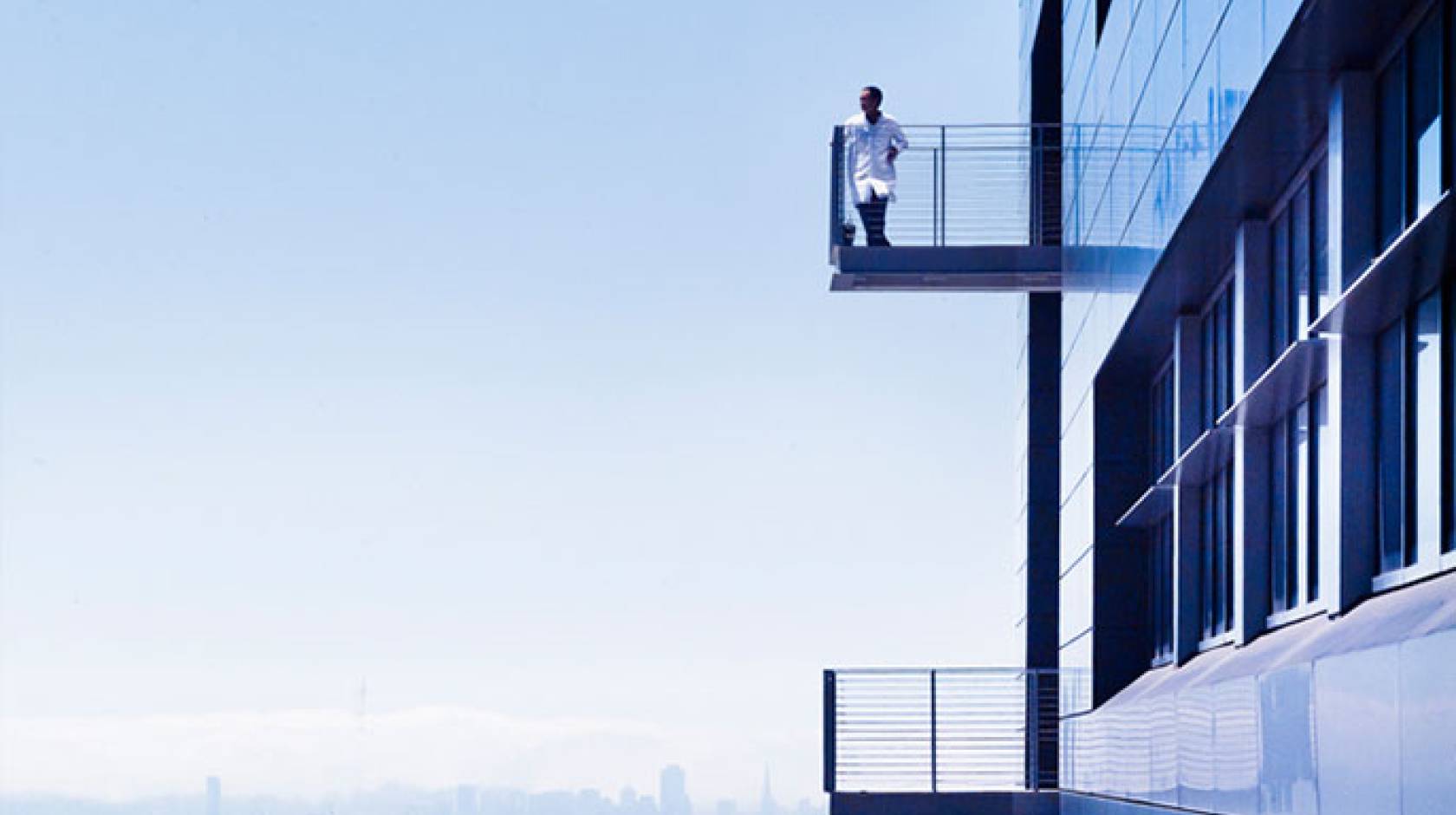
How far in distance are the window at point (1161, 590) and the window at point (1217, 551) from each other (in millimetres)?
1954

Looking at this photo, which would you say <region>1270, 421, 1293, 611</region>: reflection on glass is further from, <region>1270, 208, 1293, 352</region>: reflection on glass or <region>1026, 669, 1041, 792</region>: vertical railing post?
<region>1026, 669, 1041, 792</region>: vertical railing post

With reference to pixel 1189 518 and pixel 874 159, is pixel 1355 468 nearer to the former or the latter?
pixel 1189 518

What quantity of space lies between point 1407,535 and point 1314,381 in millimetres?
2145

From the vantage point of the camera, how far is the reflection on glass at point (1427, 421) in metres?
10.8

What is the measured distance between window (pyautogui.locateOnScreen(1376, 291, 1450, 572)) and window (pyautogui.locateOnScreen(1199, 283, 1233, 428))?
5050mm

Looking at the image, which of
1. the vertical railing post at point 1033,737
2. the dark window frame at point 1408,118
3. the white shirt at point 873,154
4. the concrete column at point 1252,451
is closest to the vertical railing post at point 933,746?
the vertical railing post at point 1033,737

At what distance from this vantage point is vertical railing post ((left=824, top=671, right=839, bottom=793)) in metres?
24.8

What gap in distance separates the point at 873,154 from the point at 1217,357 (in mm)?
8194

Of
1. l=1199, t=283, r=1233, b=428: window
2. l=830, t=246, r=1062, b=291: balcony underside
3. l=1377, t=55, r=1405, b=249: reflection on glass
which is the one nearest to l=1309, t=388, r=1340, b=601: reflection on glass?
l=1377, t=55, r=1405, b=249: reflection on glass

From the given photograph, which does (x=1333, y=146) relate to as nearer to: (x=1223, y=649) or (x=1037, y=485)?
(x=1223, y=649)

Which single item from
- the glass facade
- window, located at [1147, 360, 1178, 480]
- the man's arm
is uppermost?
the man's arm

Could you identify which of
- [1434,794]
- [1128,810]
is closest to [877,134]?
[1128,810]

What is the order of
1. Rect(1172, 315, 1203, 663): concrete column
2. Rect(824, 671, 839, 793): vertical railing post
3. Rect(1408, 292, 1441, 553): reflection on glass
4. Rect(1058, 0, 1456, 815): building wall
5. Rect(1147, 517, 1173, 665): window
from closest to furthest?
Rect(1058, 0, 1456, 815): building wall < Rect(1408, 292, 1441, 553): reflection on glass < Rect(1172, 315, 1203, 663): concrete column < Rect(1147, 517, 1173, 665): window < Rect(824, 671, 839, 793): vertical railing post

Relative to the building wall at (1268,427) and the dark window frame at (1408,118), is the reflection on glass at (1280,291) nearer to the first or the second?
the building wall at (1268,427)
